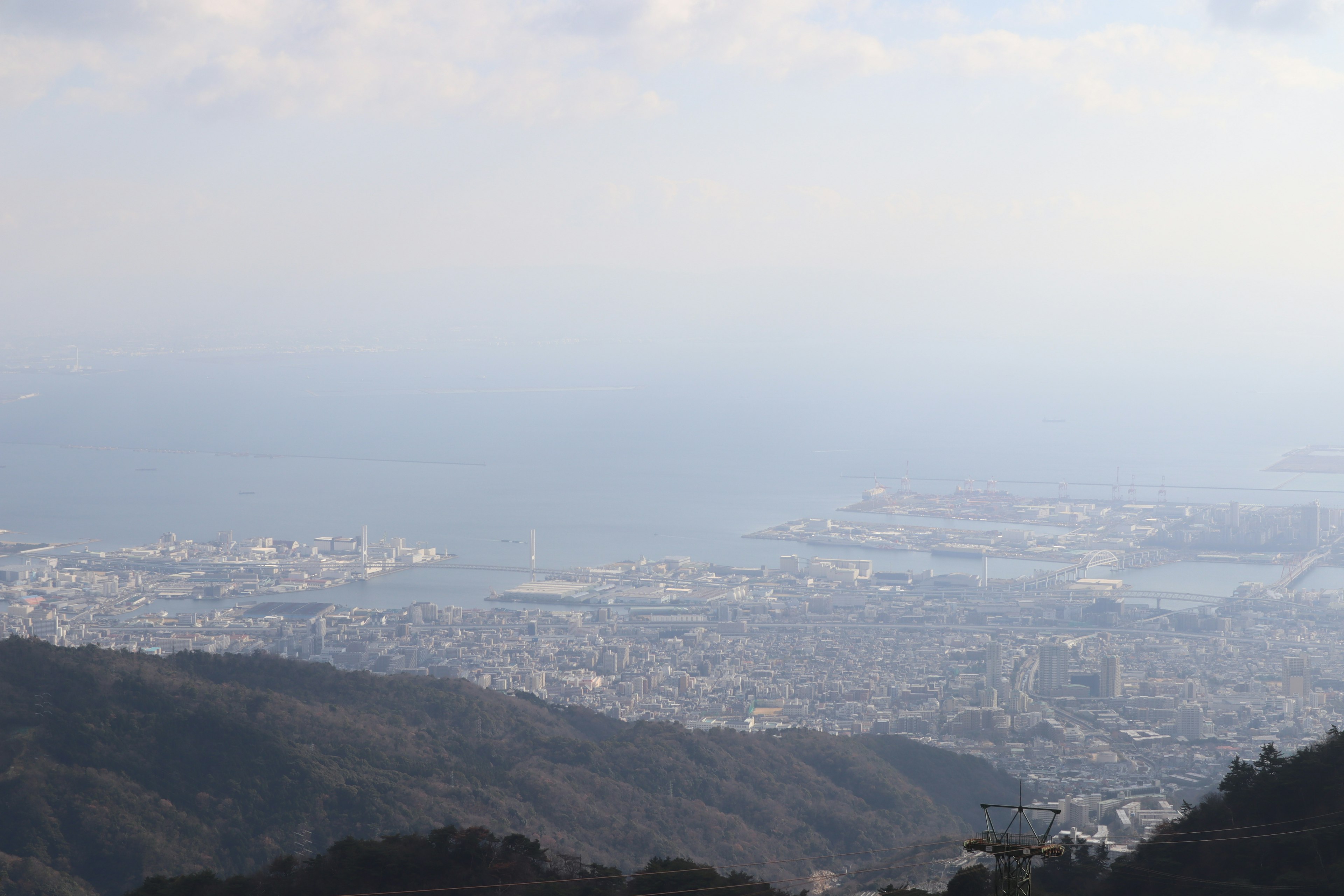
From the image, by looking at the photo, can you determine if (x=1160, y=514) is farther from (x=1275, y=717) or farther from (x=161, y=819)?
(x=161, y=819)

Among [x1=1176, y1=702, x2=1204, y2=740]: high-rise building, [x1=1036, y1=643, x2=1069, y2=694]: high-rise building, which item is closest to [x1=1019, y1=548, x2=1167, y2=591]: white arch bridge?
[x1=1036, y1=643, x2=1069, y2=694]: high-rise building

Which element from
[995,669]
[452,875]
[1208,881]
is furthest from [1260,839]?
[995,669]

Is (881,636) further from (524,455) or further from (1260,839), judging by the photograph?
(524,455)

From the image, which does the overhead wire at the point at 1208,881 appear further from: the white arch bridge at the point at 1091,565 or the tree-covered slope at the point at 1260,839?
the white arch bridge at the point at 1091,565

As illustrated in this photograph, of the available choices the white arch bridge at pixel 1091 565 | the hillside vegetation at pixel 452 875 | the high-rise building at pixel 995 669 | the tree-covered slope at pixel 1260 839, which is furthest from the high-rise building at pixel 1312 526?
the hillside vegetation at pixel 452 875

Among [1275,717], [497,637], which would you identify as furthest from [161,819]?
[1275,717]

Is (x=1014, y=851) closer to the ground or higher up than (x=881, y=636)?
higher up
